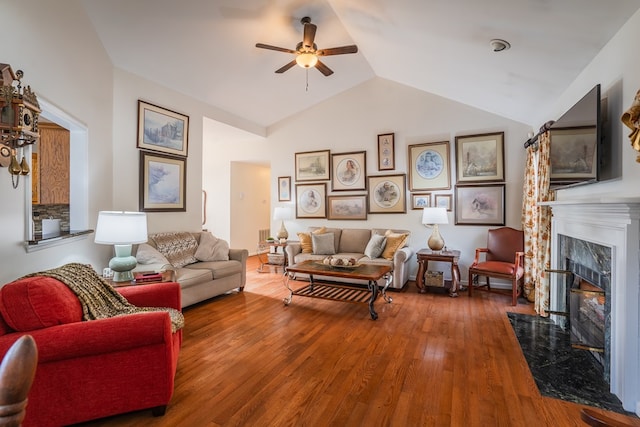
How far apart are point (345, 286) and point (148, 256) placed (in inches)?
102

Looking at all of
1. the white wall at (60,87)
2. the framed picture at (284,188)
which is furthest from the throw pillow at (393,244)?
the white wall at (60,87)

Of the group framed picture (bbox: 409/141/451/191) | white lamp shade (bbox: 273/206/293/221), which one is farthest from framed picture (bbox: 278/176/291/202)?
framed picture (bbox: 409/141/451/191)

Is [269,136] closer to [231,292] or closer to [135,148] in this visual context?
[135,148]

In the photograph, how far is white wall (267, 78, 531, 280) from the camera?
174 inches

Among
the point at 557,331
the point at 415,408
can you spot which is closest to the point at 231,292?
the point at 415,408

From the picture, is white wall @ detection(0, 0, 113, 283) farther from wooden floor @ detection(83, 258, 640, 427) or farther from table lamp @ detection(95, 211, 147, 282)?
wooden floor @ detection(83, 258, 640, 427)

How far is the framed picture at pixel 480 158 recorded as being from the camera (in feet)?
14.5

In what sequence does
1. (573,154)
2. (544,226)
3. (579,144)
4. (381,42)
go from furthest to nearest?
1. (381,42)
2. (544,226)
3. (573,154)
4. (579,144)

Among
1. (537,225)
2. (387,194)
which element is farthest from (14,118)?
(537,225)

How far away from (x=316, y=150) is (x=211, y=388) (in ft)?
14.7

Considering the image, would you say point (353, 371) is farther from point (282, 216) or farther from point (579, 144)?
point (282, 216)

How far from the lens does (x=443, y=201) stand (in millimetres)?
4773

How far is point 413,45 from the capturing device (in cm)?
346

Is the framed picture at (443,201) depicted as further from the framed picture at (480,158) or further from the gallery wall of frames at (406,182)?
the framed picture at (480,158)
